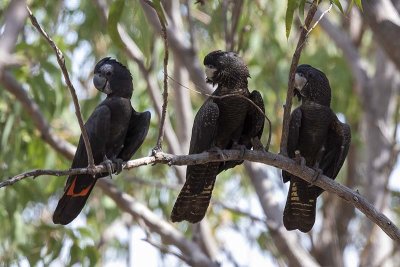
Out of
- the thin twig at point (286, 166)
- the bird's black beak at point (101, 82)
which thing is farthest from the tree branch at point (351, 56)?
the thin twig at point (286, 166)

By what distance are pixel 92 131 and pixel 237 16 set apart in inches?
72.6

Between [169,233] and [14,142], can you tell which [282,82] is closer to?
[169,233]

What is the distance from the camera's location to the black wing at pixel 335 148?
189 inches

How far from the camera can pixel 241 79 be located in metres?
4.82

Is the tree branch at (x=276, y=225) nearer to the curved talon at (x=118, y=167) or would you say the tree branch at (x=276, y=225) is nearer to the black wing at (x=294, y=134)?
the black wing at (x=294, y=134)

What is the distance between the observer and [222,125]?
475 cm

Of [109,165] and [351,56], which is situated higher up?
[351,56]

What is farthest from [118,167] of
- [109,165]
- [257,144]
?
[257,144]

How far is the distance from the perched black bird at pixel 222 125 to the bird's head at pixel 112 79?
48 centimetres

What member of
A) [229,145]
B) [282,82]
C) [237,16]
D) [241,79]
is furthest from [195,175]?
[282,82]

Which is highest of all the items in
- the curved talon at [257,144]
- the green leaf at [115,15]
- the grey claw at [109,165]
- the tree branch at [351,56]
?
the tree branch at [351,56]

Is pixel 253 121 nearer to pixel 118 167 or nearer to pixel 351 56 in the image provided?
pixel 118 167

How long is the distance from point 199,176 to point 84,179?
26.6 inches

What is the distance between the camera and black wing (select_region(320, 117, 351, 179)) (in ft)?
15.8
